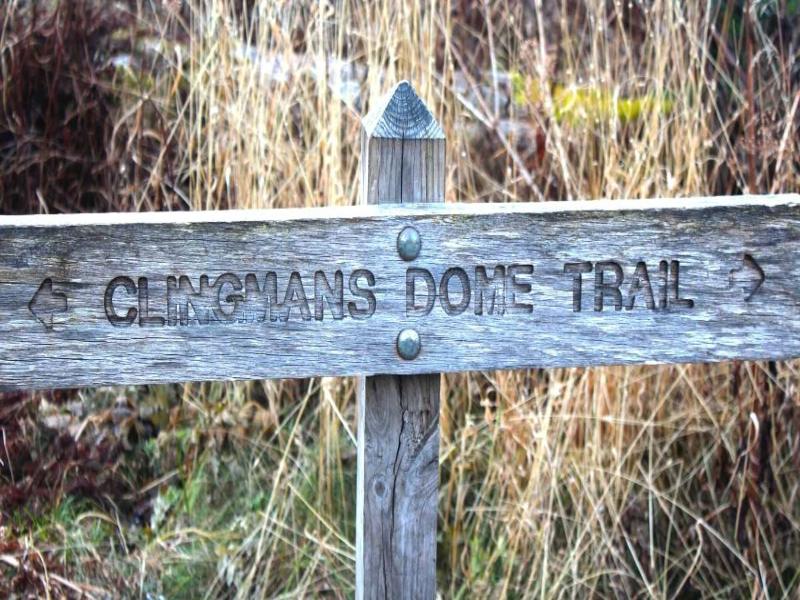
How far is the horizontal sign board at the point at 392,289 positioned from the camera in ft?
4.77

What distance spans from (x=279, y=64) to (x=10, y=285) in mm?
1710

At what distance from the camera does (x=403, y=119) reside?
1593 millimetres

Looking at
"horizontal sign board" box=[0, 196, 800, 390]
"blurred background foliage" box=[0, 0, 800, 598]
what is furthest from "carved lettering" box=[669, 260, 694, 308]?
"blurred background foliage" box=[0, 0, 800, 598]

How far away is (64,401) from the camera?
301 cm

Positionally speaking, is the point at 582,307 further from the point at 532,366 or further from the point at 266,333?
the point at 266,333

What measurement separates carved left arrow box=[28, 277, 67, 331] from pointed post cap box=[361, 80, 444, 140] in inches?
18.5

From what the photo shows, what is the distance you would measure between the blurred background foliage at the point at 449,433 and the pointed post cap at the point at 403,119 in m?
1.06

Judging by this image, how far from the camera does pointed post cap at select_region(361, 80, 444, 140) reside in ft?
5.21

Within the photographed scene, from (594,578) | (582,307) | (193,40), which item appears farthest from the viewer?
(193,40)

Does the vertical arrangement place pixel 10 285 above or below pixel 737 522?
above

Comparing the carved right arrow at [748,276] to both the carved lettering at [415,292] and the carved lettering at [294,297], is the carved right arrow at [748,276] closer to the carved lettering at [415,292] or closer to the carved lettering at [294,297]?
the carved lettering at [415,292]

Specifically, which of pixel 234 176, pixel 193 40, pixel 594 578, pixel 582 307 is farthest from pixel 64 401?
pixel 582 307

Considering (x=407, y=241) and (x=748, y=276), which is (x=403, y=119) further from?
(x=748, y=276)

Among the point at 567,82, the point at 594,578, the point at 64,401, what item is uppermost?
the point at 567,82
